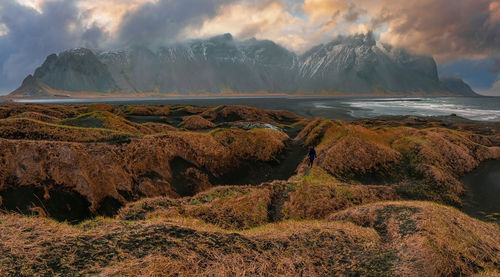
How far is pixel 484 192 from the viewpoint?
21875 millimetres

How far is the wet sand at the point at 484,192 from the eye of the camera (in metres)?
18.0

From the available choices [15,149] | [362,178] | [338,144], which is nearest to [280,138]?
[338,144]

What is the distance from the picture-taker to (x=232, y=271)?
593 centimetres

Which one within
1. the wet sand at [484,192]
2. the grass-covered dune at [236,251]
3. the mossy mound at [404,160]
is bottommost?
the wet sand at [484,192]

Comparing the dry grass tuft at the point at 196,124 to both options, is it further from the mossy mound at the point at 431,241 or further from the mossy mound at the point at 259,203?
the mossy mound at the point at 431,241

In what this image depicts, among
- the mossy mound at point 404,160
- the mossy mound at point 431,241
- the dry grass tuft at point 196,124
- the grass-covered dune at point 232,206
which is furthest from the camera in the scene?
the dry grass tuft at point 196,124

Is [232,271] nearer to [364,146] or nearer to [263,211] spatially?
[263,211]

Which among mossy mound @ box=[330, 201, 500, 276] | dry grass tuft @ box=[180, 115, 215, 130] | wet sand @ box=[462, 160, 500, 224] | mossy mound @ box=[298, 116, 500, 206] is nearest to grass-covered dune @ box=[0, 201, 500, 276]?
mossy mound @ box=[330, 201, 500, 276]

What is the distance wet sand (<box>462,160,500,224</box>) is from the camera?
59.0 ft

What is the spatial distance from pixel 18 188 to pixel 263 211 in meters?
13.5

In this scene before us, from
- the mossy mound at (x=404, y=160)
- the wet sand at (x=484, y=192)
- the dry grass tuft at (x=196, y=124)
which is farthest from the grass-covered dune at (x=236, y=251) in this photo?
the dry grass tuft at (x=196, y=124)

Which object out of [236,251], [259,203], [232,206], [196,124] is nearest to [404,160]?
[259,203]

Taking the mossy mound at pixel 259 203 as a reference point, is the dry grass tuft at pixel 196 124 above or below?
above

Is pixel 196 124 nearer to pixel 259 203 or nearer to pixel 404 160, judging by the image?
pixel 259 203
